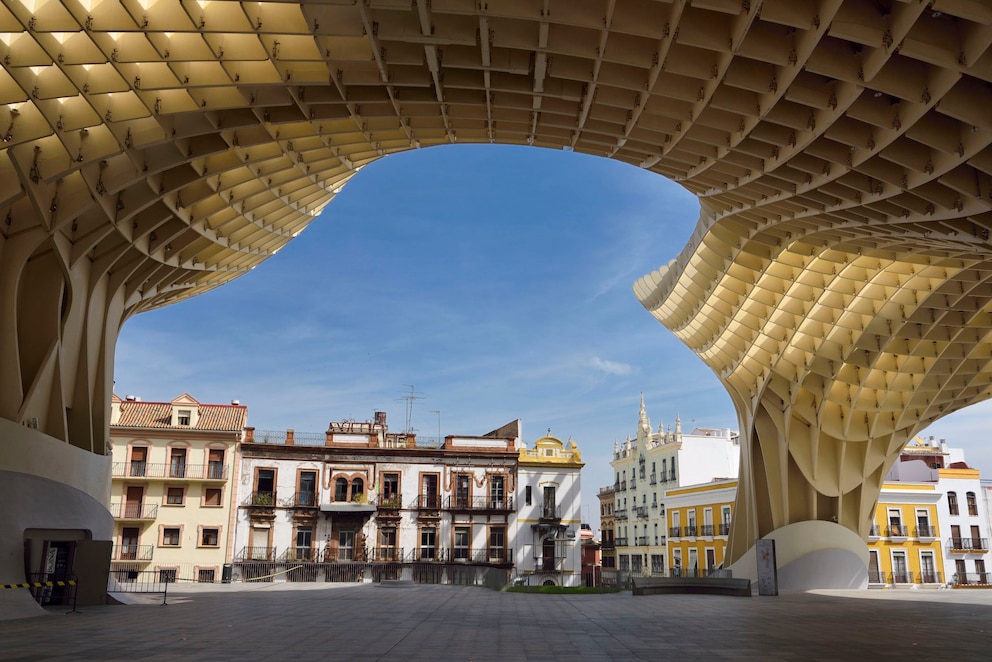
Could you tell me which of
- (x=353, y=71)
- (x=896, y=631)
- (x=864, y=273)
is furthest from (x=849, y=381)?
(x=353, y=71)

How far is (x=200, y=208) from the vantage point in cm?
2592

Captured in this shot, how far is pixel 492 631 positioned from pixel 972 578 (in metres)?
57.2

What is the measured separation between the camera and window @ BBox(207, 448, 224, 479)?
5403 centimetres

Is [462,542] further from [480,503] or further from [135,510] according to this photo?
[135,510]

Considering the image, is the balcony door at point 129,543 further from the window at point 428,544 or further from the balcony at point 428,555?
the window at point 428,544

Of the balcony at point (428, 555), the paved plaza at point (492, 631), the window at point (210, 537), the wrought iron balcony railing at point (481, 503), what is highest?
the wrought iron balcony railing at point (481, 503)

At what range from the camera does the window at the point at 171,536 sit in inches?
2062

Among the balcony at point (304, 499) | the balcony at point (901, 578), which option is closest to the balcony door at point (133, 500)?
the balcony at point (304, 499)

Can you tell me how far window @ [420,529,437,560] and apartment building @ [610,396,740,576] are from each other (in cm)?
2359

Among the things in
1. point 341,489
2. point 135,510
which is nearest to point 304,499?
point 341,489

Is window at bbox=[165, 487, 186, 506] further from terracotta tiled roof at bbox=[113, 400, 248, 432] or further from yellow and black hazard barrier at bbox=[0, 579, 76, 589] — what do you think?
yellow and black hazard barrier at bbox=[0, 579, 76, 589]

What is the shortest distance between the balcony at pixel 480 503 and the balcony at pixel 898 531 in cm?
2987

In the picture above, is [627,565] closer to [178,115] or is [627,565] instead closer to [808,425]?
[808,425]

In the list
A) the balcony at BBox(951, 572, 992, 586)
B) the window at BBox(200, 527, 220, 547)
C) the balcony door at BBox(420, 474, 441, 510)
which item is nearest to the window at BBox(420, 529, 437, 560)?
the balcony door at BBox(420, 474, 441, 510)
